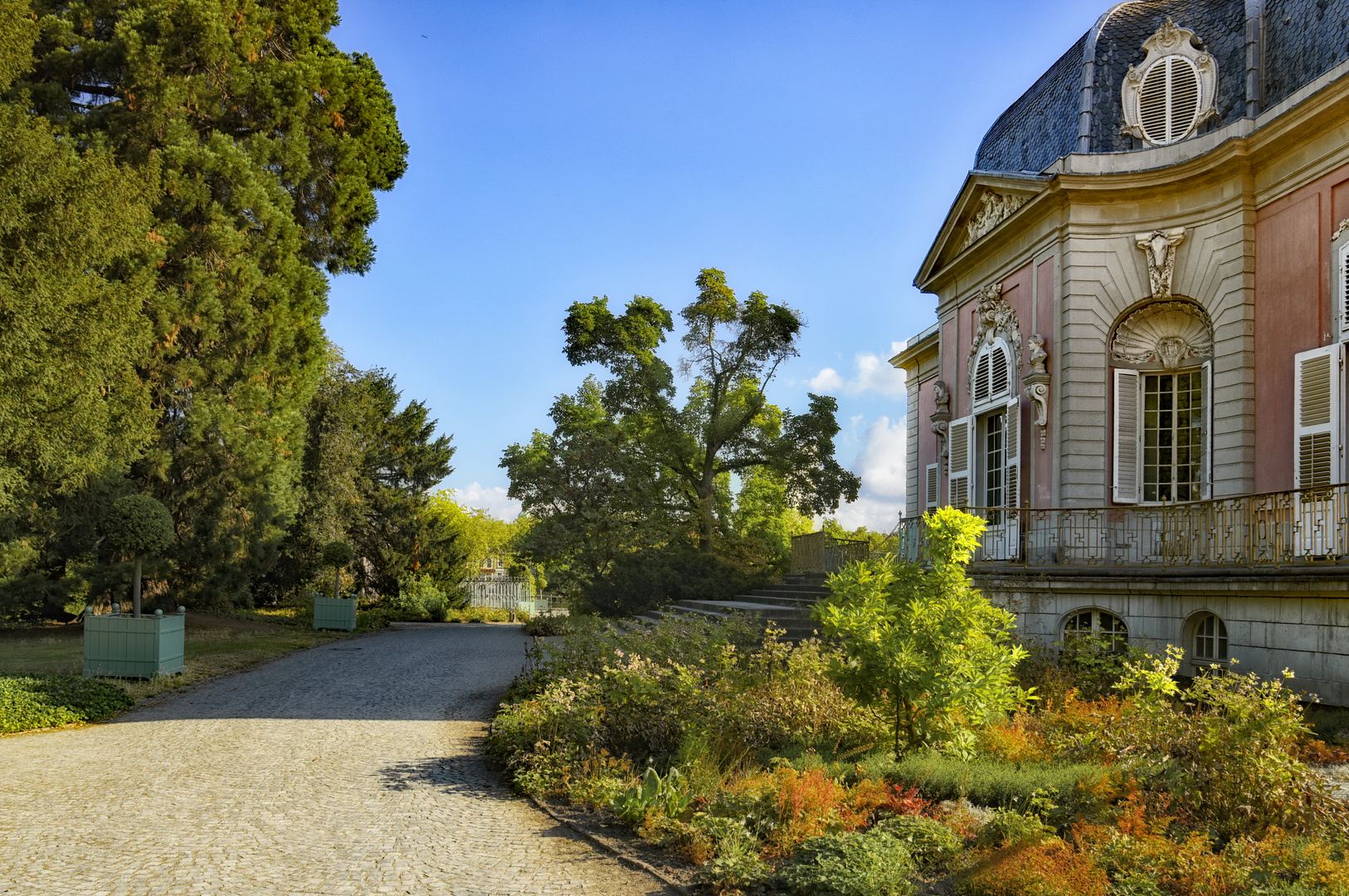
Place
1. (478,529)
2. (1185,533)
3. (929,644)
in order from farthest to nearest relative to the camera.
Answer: (478,529)
(1185,533)
(929,644)

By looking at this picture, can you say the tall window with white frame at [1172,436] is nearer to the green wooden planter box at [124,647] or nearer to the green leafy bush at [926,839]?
the green leafy bush at [926,839]

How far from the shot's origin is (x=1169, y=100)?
1252 cm

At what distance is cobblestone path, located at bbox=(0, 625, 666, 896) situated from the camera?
200 inches

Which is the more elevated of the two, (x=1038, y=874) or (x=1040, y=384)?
(x=1040, y=384)

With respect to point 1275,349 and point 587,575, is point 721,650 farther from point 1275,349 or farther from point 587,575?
point 587,575

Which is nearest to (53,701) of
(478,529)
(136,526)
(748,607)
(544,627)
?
(136,526)

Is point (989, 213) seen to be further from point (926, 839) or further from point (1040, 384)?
point (926, 839)

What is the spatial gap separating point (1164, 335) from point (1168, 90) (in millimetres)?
3443

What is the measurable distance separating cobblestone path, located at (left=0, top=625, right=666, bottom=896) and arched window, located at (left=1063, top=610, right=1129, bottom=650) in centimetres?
683

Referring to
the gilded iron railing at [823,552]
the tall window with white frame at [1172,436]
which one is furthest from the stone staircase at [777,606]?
the tall window with white frame at [1172,436]

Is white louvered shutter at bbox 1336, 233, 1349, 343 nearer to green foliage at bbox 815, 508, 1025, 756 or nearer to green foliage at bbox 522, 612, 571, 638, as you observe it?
green foliage at bbox 815, 508, 1025, 756

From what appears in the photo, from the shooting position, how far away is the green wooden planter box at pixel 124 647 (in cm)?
1257

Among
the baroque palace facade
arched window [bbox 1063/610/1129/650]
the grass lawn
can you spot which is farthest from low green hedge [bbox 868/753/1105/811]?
the grass lawn

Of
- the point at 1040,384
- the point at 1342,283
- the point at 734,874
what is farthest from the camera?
the point at 1040,384
